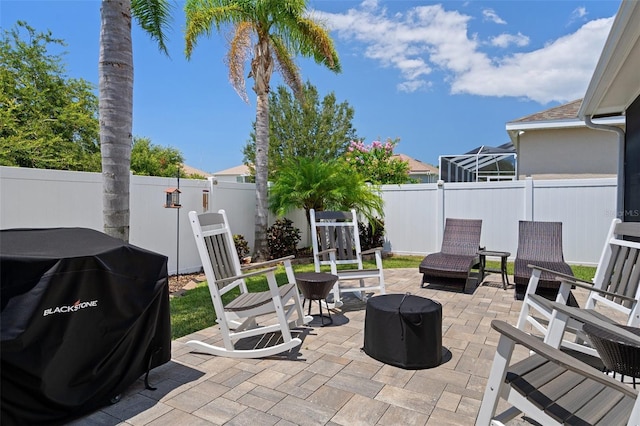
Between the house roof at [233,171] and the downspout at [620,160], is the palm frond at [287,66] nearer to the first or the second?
the downspout at [620,160]

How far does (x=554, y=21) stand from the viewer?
24.8 ft

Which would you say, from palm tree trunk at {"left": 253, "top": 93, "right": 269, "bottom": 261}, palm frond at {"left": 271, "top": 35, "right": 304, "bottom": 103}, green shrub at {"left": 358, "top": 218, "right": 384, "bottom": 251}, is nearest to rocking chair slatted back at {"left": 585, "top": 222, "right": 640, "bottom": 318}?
green shrub at {"left": 358, "top": 218, "right": 384, "bottom": 251}

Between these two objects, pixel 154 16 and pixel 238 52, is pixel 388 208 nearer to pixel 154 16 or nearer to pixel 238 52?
pixel 238 52

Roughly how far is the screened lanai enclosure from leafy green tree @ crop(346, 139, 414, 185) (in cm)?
239

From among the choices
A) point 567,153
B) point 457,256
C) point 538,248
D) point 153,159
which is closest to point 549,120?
point 567,153

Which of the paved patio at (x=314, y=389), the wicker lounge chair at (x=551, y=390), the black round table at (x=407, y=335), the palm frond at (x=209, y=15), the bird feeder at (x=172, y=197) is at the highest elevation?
the palm frond at (x=209, y=15)

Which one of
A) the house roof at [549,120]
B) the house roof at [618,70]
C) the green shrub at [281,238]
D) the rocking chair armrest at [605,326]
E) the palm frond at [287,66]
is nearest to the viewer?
the rocking chair armrest at [605,326]

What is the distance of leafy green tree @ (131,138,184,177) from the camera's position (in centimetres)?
2303

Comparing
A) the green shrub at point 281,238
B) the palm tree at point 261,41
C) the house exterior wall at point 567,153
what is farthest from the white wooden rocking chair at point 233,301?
the house exterior wall at point 567,153

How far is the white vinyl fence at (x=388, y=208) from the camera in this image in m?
5.04

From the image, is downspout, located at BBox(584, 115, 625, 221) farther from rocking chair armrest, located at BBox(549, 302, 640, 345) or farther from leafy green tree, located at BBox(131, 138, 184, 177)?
leafy green tree, located at BBox(131, 138, 184, 177)

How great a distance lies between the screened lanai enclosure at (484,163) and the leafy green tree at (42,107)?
14.1m

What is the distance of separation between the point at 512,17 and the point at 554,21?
1.24 metres

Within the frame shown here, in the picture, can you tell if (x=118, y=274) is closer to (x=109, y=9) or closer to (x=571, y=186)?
(x=109, y=9)
